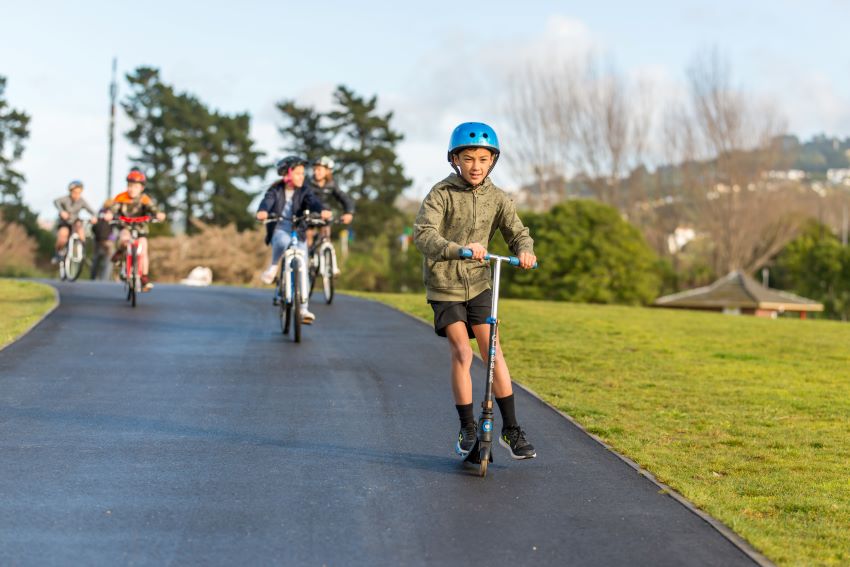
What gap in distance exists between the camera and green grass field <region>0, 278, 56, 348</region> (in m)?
13.8

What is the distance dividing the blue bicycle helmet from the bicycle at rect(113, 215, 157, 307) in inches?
408

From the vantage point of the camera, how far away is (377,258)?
60.9 meters

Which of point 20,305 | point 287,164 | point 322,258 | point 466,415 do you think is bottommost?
point 20,305

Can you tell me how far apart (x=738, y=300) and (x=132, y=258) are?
45.9 metres

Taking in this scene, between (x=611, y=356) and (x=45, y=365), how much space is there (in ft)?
20.7

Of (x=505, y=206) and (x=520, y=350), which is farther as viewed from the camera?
(x=520, y=350)

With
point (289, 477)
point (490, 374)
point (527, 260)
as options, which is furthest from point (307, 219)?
point (289, 477)

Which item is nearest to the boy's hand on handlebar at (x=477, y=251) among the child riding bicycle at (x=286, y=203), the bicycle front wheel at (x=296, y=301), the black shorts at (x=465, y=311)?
the black shorts at (x=465, y=311)

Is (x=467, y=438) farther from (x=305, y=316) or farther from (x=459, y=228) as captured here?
(x=305, y=316)

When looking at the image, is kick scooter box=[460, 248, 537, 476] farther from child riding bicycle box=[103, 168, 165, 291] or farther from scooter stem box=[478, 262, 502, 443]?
child riding bicycle box=[103, 168, 165, 291]

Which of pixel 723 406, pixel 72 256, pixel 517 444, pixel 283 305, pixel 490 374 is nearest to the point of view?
pixel 490 374

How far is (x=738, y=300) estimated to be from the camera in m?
58.6

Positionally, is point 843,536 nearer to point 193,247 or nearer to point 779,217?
point 193,247

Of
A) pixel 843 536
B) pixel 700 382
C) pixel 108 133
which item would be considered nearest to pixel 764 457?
pixel 843 536
